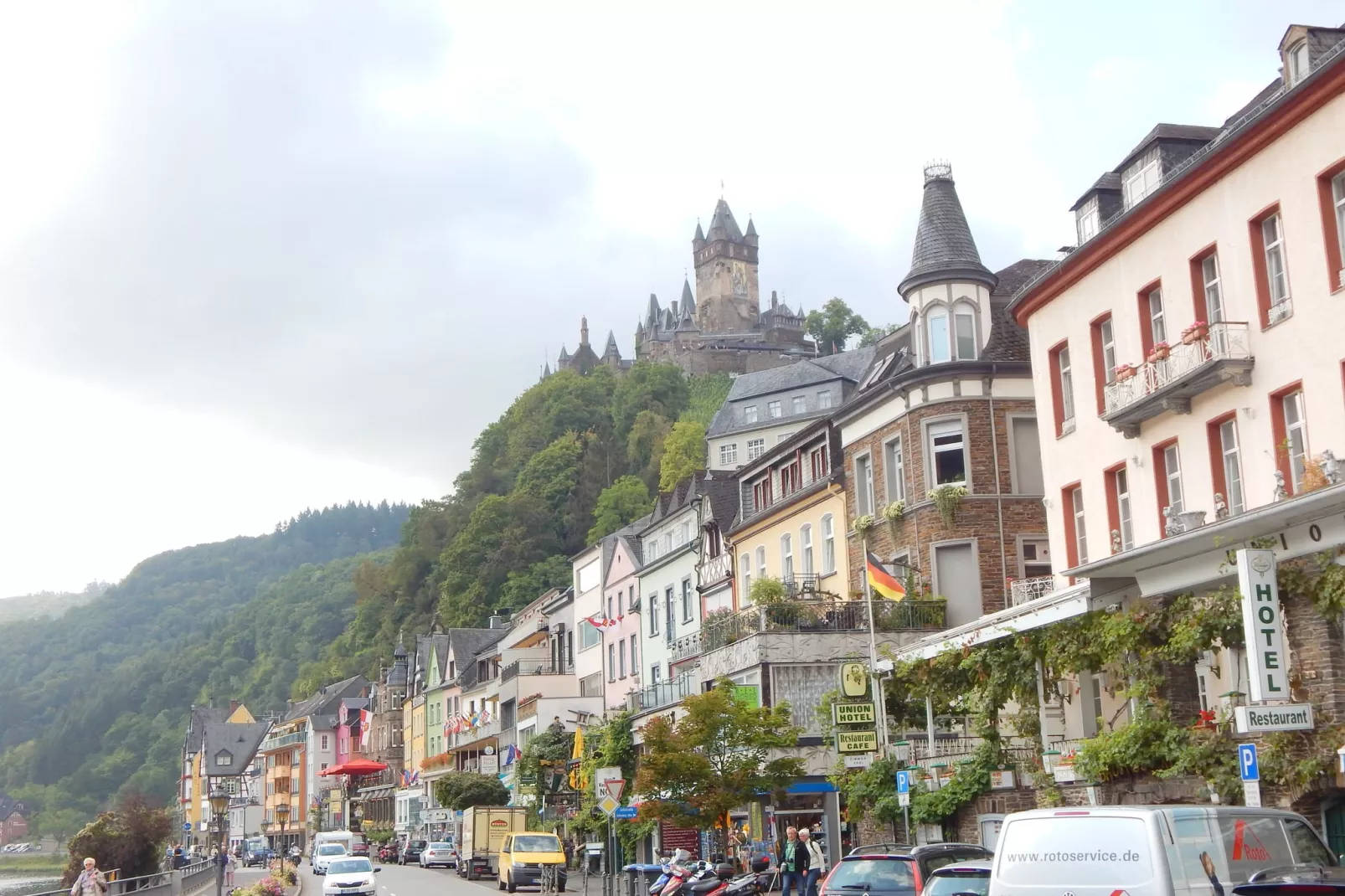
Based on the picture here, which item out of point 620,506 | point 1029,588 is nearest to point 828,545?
point 1029,588

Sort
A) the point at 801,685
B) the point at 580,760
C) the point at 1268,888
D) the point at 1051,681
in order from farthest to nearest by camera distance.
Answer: the point at 580,760, the point at 801,685, the point at 1051,681, the point at 1268,888

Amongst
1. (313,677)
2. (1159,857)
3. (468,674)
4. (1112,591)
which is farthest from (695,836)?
(313,677)

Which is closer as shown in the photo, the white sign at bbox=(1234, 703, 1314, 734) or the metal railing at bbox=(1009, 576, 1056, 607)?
the white sign at bbox=(1234, 703, 1314, 734)

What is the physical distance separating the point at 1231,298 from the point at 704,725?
14.3 meters

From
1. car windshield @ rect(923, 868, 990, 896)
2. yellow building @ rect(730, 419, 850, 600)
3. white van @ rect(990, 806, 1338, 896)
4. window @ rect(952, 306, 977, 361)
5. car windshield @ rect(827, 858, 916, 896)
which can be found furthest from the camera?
yellow building @ rect(730, 419, 850, 600)

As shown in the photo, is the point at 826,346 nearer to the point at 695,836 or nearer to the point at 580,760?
the point at 580,760

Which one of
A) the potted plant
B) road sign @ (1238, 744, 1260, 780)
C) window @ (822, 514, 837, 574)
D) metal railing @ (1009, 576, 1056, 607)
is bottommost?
road sign @ (1238, 744, 1260, 780)

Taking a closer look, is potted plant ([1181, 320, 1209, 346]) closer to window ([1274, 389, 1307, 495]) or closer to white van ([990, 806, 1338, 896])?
window ([1274, 389, 1307, 495])

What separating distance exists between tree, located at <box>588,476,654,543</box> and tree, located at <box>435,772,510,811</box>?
44.3 m

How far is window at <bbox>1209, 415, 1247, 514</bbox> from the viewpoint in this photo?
2414cm

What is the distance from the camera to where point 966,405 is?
3606cm

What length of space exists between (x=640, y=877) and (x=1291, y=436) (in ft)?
65.0

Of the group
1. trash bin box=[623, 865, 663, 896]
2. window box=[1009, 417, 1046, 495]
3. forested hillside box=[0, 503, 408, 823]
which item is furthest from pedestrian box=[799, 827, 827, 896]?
forested hillside box=[0, 503, 408, 823]

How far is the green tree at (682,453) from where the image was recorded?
117125 millimetres
